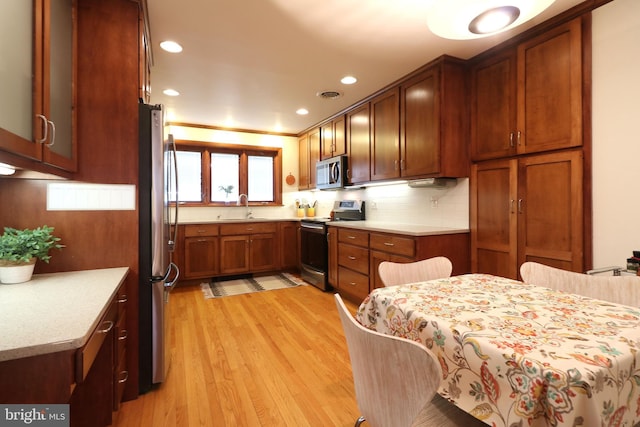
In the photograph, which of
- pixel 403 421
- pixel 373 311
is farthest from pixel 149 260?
pixel 403 421

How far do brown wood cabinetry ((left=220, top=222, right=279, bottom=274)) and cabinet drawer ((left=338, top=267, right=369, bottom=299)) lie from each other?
1469mm

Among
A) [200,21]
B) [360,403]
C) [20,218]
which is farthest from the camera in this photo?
[200,21]

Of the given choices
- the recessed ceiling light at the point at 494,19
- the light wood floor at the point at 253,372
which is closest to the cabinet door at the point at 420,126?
the recessed ceiling light at the point at 494,19

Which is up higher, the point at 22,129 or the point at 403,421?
the point at 22,129

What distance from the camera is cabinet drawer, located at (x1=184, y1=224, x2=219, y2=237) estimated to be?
421cm

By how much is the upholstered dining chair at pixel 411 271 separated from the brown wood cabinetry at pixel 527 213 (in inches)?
37.2

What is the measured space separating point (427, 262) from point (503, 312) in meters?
0.75

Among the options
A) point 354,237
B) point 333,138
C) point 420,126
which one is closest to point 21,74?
point 420,126

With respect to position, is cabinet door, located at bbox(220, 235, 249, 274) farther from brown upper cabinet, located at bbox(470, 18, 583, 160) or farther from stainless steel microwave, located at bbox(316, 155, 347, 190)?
brown upper cabinet, located at bbox(470, 18, 583, 160)

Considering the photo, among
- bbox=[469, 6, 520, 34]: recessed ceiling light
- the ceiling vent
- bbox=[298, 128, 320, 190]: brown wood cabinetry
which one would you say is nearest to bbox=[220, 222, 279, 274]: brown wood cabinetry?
bbox=[298, 128, 320, 190]: brown wood cabinetry

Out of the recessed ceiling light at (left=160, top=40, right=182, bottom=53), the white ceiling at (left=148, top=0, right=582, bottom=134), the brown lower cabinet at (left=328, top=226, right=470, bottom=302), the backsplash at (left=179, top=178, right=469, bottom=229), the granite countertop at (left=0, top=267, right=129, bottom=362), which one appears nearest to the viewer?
the granite countertop at (left=0, top=267, right=129, bottom=362)

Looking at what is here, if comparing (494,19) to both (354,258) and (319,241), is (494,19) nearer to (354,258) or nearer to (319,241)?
(354,258)

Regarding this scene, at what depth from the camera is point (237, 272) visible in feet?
14.9

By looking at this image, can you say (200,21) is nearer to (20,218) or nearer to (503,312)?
(20,218)
